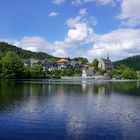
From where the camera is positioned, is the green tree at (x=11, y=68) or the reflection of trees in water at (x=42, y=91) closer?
the reflection of trees in water at (x=42, y=91)

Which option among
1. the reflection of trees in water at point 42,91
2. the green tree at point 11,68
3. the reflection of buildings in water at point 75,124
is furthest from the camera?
the green tree at point 11,68

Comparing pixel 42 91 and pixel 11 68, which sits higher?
pixel 11 68

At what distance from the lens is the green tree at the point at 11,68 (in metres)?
160

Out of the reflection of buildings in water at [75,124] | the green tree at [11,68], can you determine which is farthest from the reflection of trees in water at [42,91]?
the green tree at [11,68]

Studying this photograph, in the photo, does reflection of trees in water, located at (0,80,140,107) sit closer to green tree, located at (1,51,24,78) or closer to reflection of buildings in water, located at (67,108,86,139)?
reflection of buildings in water, located at (67,108,86,139)

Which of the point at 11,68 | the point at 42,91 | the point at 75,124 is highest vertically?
the point at 11,68

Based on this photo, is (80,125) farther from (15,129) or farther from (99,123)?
(15,129)

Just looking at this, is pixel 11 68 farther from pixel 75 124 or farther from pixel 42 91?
pixel 75 124

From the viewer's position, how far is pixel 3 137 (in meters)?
24.9

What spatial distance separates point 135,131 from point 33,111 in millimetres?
14469

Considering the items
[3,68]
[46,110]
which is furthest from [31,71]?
[46,110]

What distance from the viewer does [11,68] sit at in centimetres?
16275

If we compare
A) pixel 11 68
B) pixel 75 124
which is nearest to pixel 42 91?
pixel 75 124

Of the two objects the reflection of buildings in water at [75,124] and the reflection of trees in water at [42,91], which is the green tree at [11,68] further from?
the reflection of buildings in water at [75,124]
